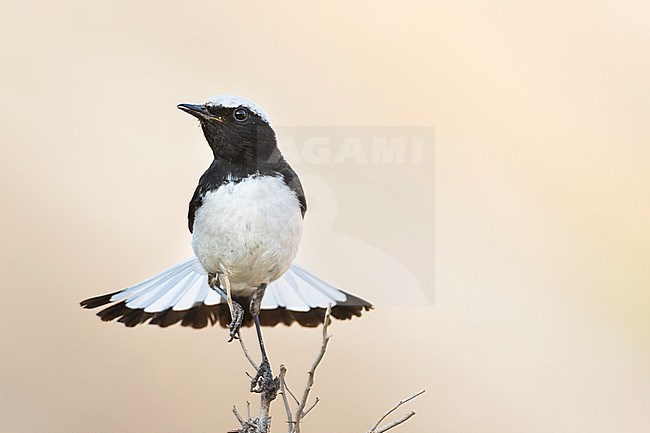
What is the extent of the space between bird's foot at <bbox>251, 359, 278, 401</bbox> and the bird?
0.02m

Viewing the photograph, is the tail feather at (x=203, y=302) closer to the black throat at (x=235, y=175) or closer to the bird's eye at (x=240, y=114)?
the black throat at (x=235, y=175)

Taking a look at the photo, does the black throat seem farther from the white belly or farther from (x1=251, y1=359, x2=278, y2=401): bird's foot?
(x1=251, y1=359, x2=278, y2=401): bird's foot

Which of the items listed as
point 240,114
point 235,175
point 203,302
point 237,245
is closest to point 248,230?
point 237,245

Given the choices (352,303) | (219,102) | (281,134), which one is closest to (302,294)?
(352,303)

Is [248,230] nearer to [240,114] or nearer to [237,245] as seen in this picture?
[237,245]

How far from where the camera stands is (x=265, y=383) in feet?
8.46

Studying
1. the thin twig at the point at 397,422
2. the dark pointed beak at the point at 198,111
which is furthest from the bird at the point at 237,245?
the thin twig at the point at 397,422

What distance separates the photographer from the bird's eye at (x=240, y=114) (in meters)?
2.93

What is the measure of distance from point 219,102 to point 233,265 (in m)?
0.66

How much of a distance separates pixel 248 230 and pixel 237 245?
0.07 meters

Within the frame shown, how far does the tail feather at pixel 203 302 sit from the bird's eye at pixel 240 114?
2.41 feet

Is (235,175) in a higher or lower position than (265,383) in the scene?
higher

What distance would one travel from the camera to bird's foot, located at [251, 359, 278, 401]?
94.0 inches

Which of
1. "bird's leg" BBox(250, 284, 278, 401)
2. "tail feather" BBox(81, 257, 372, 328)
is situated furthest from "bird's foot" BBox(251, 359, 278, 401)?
"tail feather" BBox(81, 257, 372, 328)
